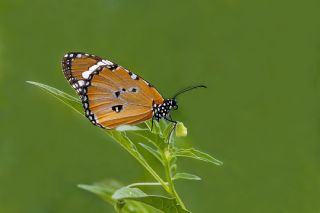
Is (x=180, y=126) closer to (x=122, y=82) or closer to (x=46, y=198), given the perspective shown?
(x=122, y=82)

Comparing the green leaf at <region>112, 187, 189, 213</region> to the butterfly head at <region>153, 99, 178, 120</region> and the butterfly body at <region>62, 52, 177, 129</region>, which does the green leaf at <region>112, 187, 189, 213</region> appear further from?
the butterfly body at <region>62, 52, 177, 129</region>

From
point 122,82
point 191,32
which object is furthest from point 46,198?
point 122,82

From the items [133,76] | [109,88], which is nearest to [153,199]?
[133,76]

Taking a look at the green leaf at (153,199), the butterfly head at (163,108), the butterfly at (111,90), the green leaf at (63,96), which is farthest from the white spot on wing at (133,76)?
the green leaf at (153,199)

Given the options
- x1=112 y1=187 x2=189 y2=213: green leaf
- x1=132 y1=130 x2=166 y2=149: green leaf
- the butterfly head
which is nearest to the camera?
x1=112 y1=187 x2=189 y2=213: green leaf

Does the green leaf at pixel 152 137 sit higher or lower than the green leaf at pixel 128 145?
higher

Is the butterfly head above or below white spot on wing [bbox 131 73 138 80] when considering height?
below

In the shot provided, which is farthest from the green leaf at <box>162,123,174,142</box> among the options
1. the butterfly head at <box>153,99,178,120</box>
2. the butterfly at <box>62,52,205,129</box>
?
the butterfly at <box>62,52,205,129</box>

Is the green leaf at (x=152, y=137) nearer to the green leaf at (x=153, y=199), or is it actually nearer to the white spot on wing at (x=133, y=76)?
the green leaf at (x=153, y=199)
